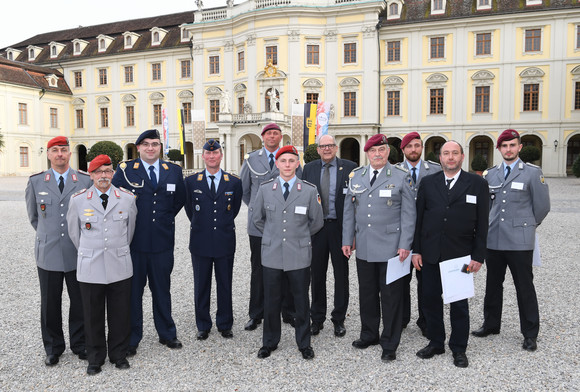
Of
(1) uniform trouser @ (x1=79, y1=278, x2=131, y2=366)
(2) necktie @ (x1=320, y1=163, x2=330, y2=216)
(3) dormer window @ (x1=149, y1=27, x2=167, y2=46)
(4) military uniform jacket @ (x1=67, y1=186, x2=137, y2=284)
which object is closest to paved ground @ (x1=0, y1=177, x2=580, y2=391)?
(1) uniform trouser @ (x1=79, y1=278, x2=131, y2=366)

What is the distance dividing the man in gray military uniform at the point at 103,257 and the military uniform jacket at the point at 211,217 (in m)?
0.80

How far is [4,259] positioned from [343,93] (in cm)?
2761

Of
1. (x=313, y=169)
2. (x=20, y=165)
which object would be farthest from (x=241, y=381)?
(x=20, y=165)

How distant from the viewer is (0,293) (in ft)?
20.5

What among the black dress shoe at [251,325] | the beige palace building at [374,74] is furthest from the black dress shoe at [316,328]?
the beige palace building at [374,74]

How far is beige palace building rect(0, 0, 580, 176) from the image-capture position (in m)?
29.8

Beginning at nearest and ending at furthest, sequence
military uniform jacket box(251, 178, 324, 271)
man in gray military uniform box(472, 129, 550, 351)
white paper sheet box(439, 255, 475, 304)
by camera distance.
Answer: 1. white paper sheet box(439, 255, 475, 304)
2. military uniform jacket box(251, 178, 324, 271)
3. man in gray military uniform box(472, 129, 550, 351)

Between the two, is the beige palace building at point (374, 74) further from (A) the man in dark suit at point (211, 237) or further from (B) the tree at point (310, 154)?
(A) the man in dark suit at point (211, 237)

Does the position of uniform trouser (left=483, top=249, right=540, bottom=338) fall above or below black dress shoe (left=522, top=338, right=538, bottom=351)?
above

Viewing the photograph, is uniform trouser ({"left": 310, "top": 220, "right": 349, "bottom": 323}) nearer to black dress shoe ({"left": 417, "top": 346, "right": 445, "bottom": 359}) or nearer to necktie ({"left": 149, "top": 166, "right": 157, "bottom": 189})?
black dress shoe ({"left": 417, "top": 346, "right": 445, "bottom": 359})

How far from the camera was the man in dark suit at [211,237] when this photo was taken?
4715 mm

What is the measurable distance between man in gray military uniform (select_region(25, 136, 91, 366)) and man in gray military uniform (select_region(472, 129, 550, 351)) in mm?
3927

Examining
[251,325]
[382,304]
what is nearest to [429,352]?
[382,304]

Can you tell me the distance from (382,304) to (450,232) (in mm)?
911
